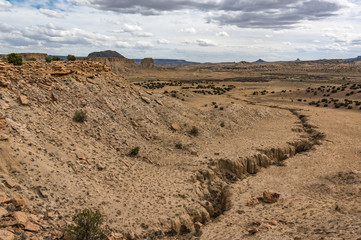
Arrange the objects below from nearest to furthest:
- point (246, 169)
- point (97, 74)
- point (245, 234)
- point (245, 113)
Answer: point (245, 234)
point (246, 169)
point (97, 74)
point (245, 113)

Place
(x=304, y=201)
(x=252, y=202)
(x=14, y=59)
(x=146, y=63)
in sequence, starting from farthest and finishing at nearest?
(x=146, y=63), (x=14, y=59), (x=252, y=202), (x=304, y=201)

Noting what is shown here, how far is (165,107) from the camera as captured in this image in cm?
2238

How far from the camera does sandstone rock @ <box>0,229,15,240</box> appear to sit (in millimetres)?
6969

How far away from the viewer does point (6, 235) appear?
7.06m

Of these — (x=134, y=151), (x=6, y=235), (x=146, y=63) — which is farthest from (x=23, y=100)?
(x=146, y=63)

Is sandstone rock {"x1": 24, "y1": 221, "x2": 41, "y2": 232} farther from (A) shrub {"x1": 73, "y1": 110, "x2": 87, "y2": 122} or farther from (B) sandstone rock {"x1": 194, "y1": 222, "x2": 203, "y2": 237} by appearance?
(A) shrub {"x1": 73, "y1": 110, "x2": 87, "y2": 122}

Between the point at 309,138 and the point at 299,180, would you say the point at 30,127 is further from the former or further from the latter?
the point at 309,138

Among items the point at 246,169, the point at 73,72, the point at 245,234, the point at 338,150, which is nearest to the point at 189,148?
the point at 246,169

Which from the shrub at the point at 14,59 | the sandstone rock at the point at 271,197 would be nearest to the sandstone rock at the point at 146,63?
the shrub at the point at 14,59

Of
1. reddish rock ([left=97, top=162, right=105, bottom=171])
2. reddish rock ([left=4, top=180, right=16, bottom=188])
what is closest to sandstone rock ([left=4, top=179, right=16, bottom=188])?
reddish rock ([left=4, top=180, right=16, bottom=188])

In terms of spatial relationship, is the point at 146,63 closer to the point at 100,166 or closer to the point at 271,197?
the point at 100,166

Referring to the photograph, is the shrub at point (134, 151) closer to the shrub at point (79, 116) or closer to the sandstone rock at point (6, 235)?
the shrub at point (79, 116)

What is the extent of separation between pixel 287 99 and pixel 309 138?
26.0 m

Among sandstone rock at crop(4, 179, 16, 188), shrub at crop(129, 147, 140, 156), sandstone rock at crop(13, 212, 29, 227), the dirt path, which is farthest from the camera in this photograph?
shrub at crop(129, 147, 140, 156)
